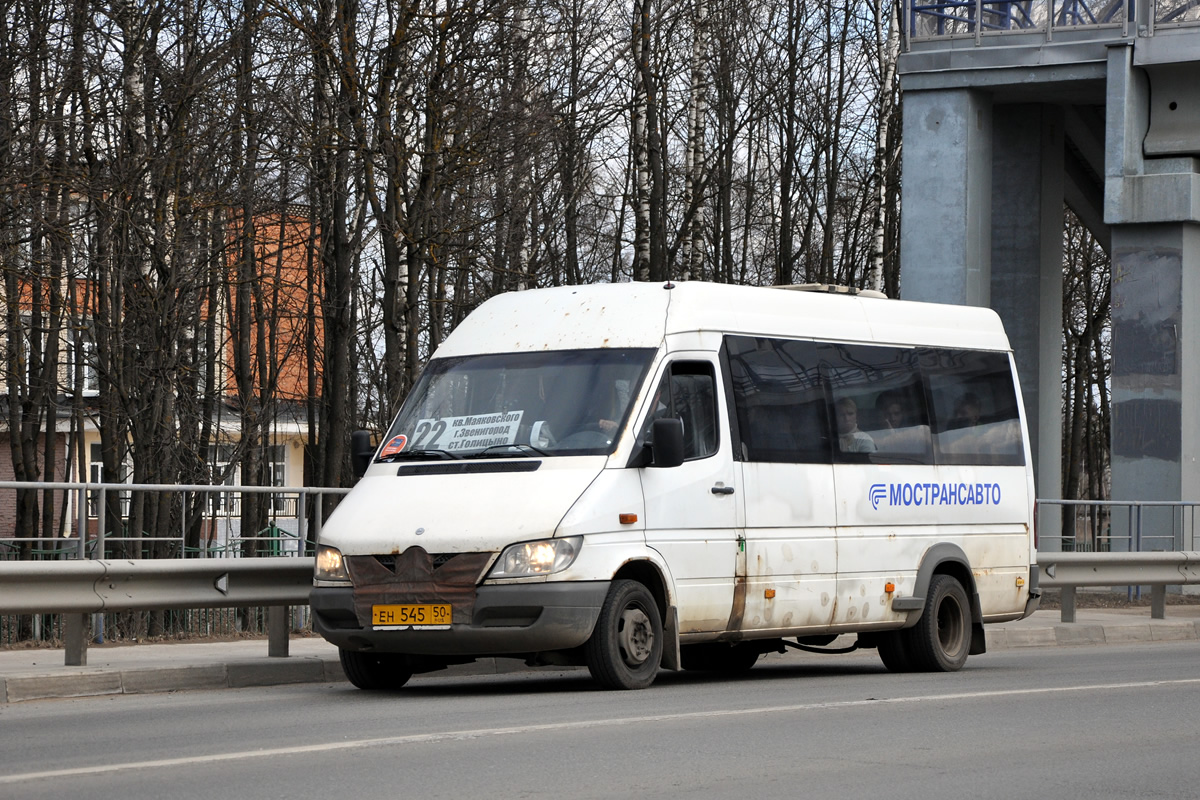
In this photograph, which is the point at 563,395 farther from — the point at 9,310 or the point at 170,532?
the point at 9,310

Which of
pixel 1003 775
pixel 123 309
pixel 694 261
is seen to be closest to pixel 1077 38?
pixel 694 261

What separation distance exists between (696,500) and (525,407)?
4.08 ft

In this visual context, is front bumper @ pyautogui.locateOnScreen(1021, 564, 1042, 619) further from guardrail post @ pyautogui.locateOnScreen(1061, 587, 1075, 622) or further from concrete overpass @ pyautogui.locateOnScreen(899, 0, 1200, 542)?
concrete overpass @ pyautogui.locateOnScreen(899, 0, 1200, 542)

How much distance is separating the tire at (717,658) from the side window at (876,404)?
5.99 feet

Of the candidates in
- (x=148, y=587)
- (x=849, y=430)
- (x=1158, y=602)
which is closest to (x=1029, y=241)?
(x=1158, y=602)

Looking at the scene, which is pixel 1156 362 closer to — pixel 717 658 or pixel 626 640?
pixel 717 658

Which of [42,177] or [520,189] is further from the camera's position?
[520,189]

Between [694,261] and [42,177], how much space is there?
14.5 metres

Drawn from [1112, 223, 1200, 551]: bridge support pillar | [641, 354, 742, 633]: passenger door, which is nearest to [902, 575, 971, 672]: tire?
[641, 354, 742, 633]: passenger door

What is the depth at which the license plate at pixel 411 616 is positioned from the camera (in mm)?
10750

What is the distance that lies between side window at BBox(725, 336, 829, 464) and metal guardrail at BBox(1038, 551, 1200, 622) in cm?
512

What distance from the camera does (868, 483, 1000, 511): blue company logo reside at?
13070mm

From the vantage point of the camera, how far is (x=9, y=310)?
22172mm

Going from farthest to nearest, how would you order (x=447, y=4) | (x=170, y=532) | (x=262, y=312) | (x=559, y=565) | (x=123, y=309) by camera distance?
(x=262, y=312), (x=123, y=309), (x=447, y=4), (x=170, y=532), (x=559, y=565)
